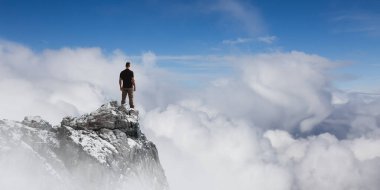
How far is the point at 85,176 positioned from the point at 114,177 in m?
2.15

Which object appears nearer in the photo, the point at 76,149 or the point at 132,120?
the point at 76,149

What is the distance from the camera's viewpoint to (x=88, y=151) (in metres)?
29.6

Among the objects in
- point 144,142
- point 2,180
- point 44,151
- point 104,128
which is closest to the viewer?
point 2,180

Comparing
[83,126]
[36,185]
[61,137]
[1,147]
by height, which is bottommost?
[36,185]

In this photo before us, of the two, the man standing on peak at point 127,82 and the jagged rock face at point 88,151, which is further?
the man standing on peak at point 127,82

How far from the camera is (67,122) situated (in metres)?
34.3

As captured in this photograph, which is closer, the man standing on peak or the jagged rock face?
the jagged rock face

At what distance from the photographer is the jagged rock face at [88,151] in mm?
26625

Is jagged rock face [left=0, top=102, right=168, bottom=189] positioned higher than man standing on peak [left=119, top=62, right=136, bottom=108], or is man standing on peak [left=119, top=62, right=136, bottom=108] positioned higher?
man standing on peak [left=119, top=62, right=136, bottom=108]

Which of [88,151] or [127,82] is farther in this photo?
[127,82]

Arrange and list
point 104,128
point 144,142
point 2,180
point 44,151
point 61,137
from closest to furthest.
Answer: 1. point 2,180
2. point 44,151
3. point 61,137
4. point 104,128
5. point 144,142

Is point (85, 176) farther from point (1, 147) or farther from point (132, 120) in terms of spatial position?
point (132, 120)

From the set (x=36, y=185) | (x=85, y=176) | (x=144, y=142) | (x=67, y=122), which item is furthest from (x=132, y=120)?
(x=36, y=185)

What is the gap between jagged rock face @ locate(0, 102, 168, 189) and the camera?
2662 cm
